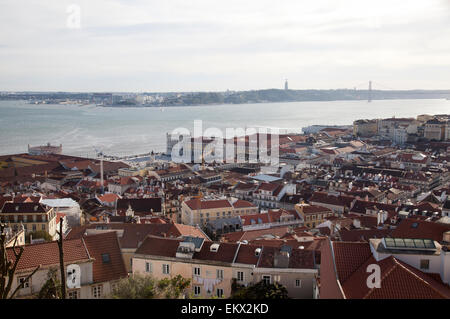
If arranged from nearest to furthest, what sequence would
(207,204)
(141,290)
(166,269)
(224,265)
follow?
1. (141,290)
2. (224,265)
3. (166,269)
4. (207,204)

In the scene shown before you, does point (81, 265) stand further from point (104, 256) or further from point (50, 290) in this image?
point (50, 290)

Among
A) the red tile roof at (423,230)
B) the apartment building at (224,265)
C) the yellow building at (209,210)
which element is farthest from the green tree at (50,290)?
the yellow building at (209,210)

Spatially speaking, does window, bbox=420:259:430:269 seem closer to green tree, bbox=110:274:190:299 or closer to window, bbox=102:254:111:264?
green tree, bbox=110:274:190:299

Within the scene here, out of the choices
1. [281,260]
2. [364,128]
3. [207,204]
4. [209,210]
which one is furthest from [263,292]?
[364,128]

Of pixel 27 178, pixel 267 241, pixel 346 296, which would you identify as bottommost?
pixel 27 178

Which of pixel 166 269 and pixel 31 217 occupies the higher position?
pixel 166 269

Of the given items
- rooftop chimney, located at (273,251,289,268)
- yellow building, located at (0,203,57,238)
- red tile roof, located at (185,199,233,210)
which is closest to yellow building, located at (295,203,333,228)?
red tile roof, located at (185,199,233,210)

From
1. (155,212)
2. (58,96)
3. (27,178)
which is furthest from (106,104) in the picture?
(155,212)

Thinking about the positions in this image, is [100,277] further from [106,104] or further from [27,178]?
[106,104]

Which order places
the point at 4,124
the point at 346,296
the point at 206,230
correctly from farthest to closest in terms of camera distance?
1. the point at 4,124
2. the point at 206,230
3. the point at 346,296

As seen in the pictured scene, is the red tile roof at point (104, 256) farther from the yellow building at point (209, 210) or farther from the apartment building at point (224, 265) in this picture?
the yellow building at point (209, 210)

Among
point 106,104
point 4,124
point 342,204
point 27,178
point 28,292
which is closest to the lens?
point 28,292
